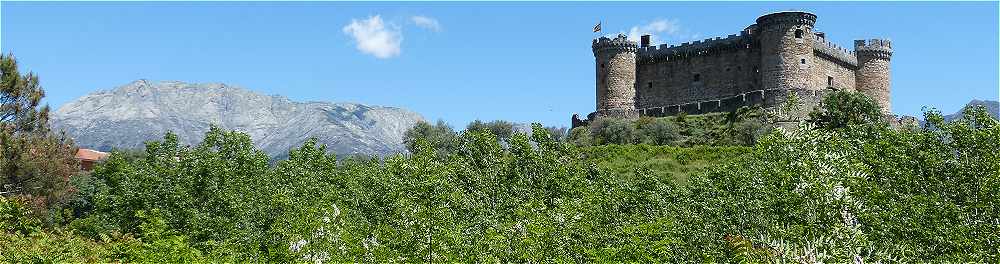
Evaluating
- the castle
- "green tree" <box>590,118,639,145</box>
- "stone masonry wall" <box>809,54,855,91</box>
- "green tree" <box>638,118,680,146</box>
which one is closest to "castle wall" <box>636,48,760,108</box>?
the castle

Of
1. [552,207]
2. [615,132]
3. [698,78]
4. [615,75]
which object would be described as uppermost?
[615,75]

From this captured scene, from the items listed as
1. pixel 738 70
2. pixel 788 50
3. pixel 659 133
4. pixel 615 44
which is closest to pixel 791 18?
pixel 788 50

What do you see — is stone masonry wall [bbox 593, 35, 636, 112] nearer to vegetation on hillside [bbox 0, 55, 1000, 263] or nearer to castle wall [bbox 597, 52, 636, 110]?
castle wall [bbox 597, 52, 636, 110]

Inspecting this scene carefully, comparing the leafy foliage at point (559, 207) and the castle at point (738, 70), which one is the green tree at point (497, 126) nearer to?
the castle at point (738, 70)

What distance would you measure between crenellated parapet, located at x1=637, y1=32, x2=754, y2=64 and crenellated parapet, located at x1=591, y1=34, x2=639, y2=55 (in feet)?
7.83

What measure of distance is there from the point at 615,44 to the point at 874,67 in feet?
79.9

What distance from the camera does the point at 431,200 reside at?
76.6ft

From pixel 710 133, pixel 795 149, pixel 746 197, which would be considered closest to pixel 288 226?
pixel 746 197

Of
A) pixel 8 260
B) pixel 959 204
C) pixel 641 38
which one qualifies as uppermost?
pixel 641 38

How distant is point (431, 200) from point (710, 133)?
51.2 meters

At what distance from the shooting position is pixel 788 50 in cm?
7525

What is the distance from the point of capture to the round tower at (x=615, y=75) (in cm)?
8431

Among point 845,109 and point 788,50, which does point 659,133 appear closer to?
point 845,109

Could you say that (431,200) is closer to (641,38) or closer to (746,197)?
(746,197)
